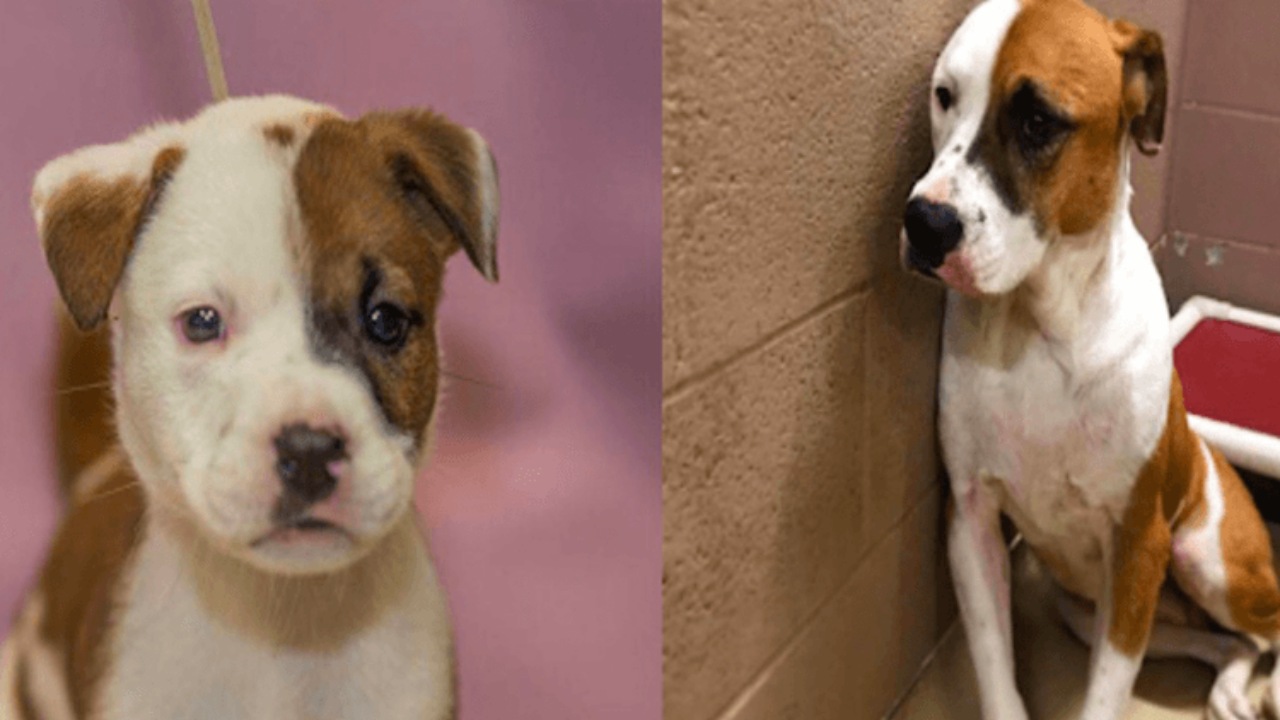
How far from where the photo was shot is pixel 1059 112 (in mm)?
1280

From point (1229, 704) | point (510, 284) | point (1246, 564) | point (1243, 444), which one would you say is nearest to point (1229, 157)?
point (1243, 444)

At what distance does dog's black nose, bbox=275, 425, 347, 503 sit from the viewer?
76 cm

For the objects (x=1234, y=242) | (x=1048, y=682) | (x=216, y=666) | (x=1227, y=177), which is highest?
(x=216, y=666)

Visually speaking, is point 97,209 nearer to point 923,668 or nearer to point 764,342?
point 764,342

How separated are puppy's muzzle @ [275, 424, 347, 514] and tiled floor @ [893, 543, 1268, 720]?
1278mm

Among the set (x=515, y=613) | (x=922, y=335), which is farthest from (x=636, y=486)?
(x=922, y=335)

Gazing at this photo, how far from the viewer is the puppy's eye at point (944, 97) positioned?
1370 millimetres

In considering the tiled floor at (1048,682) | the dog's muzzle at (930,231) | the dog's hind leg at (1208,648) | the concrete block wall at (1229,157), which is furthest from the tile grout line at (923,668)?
the concrete block wall at (1229,157)

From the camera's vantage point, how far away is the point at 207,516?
0.80 meters

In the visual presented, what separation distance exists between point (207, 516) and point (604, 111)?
402 millimetres

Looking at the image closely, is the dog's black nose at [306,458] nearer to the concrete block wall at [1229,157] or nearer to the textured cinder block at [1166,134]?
the textured cinder block at [1166,134]

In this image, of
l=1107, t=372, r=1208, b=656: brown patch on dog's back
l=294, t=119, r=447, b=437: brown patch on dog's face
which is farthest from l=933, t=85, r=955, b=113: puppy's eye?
l=294, t=119, r=447, b=437: brown patch on dog's face

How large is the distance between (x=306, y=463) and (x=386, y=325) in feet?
0.35

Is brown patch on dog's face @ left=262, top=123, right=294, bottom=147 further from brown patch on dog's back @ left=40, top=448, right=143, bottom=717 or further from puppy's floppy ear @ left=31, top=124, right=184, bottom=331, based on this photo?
brown patch on dog's back @ left=40, top=448, right=143, bottom=717
